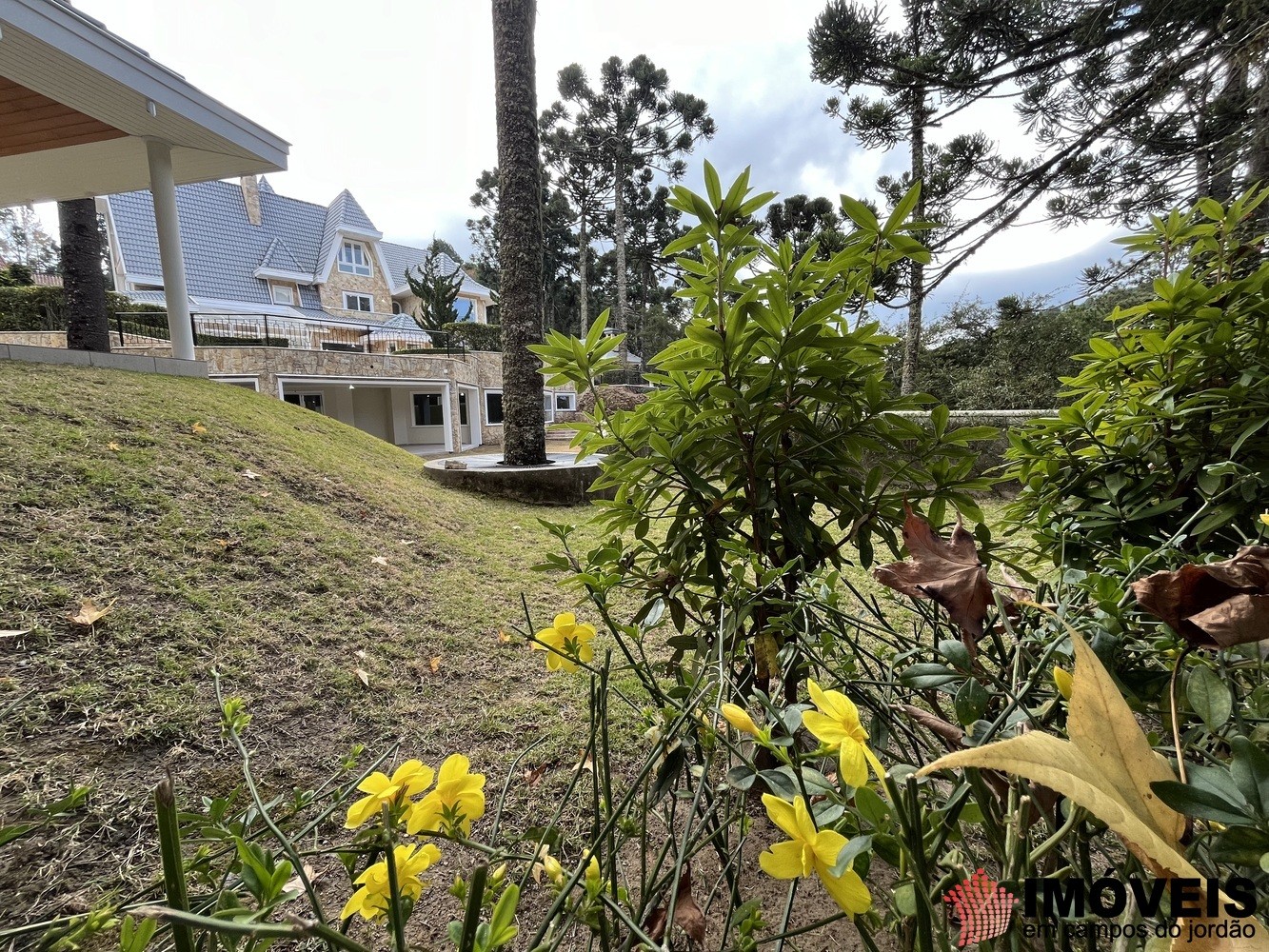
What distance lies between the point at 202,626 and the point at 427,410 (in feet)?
48.8

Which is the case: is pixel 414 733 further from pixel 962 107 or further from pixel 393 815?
pixel 962 107

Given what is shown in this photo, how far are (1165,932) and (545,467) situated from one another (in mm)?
5188

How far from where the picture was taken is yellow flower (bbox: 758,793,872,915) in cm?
35

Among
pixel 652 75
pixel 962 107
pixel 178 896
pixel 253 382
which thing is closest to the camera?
pixel 178 896

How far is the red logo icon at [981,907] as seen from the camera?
0.34 meters

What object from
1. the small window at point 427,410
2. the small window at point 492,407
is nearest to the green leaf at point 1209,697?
Result: the small window at point 492,407

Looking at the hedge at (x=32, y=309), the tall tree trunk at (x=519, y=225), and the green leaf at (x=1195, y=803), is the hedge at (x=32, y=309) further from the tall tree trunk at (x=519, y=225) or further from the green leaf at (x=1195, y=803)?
the green leaf at (x=1195, y=803)

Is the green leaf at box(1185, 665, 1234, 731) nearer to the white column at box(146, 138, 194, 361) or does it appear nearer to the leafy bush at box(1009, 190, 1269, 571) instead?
the leafy bush at box(1009, 190, 1269, 571)

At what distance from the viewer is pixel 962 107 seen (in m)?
4.65

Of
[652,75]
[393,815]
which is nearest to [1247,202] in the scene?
[393,815]

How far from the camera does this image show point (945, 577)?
48cm

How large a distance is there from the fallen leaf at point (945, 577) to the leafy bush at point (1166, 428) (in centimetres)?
53

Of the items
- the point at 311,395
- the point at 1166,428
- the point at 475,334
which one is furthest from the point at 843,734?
the point at 475,334

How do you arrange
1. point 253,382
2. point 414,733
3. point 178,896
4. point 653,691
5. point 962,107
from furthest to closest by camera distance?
point 253,382 → point 962,107 → point 414,733 → point 653,691 → point 178,896
